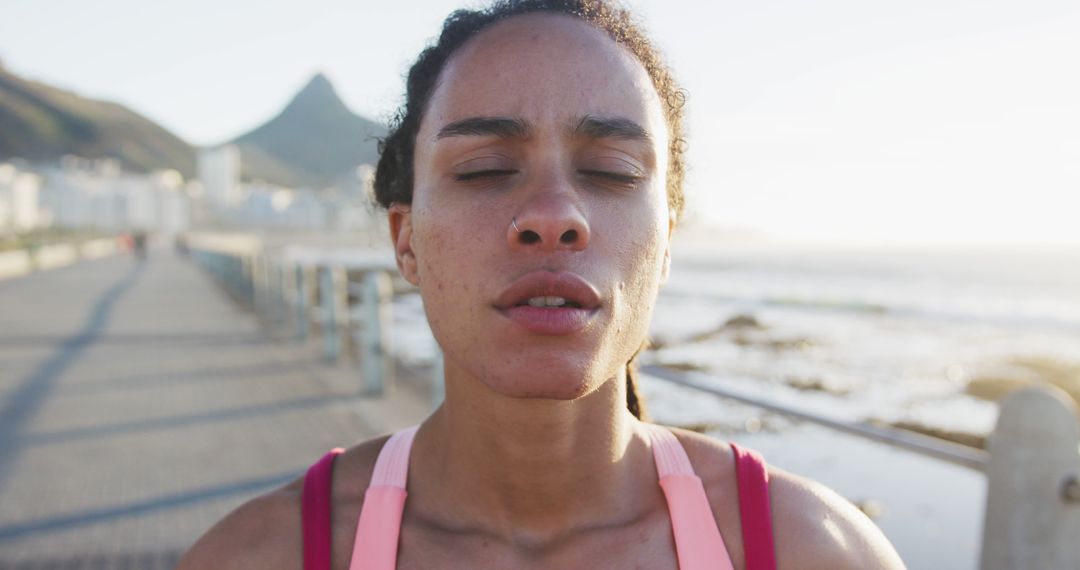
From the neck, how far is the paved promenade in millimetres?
2882

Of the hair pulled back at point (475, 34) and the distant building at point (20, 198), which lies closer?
the hair pulled back at point (475, 34)

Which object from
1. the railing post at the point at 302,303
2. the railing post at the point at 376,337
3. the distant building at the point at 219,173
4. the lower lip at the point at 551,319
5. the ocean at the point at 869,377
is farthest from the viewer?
the distant building at the point at 219,173

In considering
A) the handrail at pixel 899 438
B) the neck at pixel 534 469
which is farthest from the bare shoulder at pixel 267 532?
the handrail at pixel 899 438

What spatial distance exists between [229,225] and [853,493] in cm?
13662

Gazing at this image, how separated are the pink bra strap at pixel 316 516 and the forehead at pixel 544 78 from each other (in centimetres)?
66

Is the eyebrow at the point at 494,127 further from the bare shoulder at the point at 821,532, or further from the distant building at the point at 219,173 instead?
the distant building at the point at 219,173

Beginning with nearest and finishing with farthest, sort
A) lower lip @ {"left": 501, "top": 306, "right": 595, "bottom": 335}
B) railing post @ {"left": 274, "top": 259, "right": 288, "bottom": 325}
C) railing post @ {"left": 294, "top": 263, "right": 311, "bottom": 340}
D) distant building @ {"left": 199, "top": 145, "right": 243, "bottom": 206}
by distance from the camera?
lower lip @ {"left": 501, "top": 306, "right": 595, "bottom": 335} → railing post @ {"left": 294, "top": 263, "right": 311, "bottom": 340} → railing post @ {"left": 274, "top": 259, "right": 288, "bottom": 325} → distant building @ {"left": 199, "top": 145, "right": 243, "bottom": 206}

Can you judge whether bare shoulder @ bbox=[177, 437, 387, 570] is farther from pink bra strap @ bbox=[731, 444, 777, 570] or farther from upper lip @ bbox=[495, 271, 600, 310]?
pink bra strap @ bbox=[731, 444, 777, 570]

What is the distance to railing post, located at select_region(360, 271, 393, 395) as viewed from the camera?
7172mm

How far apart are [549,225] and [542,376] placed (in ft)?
0.77

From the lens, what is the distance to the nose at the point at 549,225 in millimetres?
1218

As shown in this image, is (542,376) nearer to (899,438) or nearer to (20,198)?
(899,438)

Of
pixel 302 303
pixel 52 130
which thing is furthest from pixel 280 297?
pixel 52 130

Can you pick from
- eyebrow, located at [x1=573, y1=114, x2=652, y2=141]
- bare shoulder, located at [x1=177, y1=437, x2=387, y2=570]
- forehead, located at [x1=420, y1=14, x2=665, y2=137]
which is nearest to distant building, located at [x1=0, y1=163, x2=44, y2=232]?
bare shoulder, located at [x1=177, y1=437, x2=387, y2=570]
